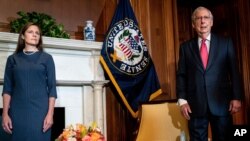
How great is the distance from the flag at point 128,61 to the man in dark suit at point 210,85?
43.2 inches

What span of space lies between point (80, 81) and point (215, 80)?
1.42 m

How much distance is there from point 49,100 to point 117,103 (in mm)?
1208

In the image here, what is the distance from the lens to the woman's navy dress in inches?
83.0

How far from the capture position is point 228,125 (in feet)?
6.54

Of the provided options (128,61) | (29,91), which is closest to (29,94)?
(29,91)

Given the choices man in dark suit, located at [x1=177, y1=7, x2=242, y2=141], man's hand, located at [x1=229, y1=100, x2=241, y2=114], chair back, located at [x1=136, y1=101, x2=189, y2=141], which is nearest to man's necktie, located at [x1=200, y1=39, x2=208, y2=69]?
man in dark suit, located at [x1=177, y1=7, x2=242, y2=141]

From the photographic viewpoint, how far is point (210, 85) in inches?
80.0

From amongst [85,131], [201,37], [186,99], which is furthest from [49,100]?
[201,37]

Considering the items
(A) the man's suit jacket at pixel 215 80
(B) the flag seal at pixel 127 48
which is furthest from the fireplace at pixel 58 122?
(A) the man's suit jacket at pixel 215 80

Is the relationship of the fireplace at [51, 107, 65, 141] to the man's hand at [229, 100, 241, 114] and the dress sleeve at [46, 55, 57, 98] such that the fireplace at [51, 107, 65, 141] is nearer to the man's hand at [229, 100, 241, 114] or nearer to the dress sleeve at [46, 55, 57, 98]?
the dress sleeve at [46, 55, 57, 98]

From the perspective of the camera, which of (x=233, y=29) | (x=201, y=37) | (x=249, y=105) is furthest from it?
(x=233, y=29)

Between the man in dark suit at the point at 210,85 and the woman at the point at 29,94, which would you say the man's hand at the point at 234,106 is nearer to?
the man in dark suit at the point at 210,85

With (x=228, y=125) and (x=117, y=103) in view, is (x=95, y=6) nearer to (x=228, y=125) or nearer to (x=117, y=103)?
(x=117, y=103)

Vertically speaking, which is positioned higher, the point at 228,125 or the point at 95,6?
the point at 95,6
